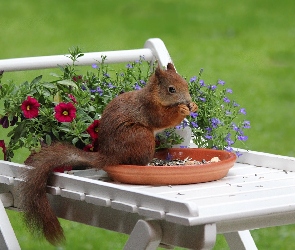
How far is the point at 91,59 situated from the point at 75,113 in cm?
46

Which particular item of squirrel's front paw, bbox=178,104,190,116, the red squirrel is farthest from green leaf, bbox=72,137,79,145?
squirrel's front paw, bbox=178,104,190,116

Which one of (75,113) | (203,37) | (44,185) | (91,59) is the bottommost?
(44,185)

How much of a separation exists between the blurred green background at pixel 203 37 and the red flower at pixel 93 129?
3.34 m

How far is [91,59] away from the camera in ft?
10.0

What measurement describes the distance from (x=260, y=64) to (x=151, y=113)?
219 inches

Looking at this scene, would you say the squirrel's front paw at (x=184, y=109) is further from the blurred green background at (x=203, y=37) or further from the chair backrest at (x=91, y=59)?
the blurred green background at (x=203, y=37)

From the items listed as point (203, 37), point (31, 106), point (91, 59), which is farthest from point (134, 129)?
point (203, 37)

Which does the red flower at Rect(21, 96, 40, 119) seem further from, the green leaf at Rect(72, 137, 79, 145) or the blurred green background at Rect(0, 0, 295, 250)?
the blurred green background at Rect(0, 0, 295, 250)

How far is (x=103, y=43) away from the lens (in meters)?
8.34

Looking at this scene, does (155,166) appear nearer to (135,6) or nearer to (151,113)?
(151,113)

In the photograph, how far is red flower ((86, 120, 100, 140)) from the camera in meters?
2.62

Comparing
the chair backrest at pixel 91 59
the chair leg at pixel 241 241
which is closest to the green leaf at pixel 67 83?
the chair backrest at pixel 91 59

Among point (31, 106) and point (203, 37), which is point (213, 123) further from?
point (203, 37)

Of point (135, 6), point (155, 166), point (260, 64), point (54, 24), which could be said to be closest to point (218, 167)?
point (155, 166)
